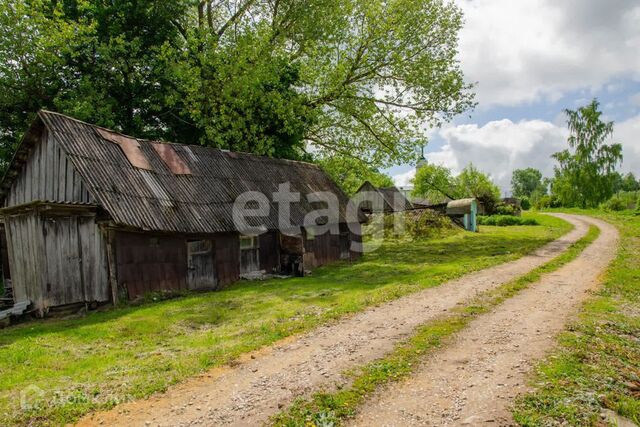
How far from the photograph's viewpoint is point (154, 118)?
25.7 meters

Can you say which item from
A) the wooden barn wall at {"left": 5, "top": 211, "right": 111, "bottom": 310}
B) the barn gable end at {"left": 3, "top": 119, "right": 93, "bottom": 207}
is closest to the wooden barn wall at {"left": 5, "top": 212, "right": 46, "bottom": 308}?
the wooden barn wall at {"left": 5, "top": 211, "right": 111, "bottom": 310}

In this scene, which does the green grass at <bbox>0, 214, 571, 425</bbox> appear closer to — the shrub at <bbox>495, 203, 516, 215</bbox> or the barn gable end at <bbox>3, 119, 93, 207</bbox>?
the barn gable end at <bbox>3, 119, 93, 207</bbox>

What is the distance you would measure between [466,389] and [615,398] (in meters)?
2.22

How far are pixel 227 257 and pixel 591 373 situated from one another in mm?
14111

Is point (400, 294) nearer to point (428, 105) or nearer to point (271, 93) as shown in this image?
point (271, 93)

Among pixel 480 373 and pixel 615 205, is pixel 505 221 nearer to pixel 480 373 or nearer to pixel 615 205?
pixel 615 205

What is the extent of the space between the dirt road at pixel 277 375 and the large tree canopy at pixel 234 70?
656 inches

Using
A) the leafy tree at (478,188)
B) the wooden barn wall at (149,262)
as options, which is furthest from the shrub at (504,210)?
the wooden barn wall at (149,262)

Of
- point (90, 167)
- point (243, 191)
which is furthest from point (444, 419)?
point (243, 191)

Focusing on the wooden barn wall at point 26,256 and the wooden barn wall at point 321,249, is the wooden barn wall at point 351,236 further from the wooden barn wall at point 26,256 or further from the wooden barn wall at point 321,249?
the wooden barn wall at point 26,256

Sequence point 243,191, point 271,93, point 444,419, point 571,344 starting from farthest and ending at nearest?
point 271,93
point 243,191
point 571,344
point 444,419

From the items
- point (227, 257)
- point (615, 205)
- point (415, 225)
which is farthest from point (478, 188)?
point (227, 257)

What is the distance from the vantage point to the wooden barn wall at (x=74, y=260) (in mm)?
13383

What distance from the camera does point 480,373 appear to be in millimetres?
7223
